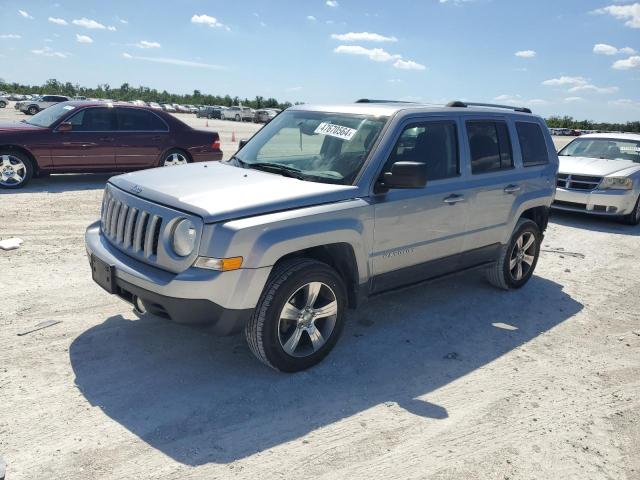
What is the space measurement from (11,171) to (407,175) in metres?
8.51

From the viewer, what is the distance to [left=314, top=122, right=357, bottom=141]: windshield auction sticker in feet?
14.8

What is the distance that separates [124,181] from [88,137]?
7.02 m

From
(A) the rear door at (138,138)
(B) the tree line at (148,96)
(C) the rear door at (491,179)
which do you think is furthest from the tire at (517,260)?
(B) the tree line at (148,96)

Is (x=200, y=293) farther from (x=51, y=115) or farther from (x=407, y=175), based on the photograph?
(x=51, y=115)

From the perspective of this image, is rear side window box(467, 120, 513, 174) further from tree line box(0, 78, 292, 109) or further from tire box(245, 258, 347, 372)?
tree line box(0, 78, 292, 109)

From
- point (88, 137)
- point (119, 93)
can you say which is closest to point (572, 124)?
point (119, 93)

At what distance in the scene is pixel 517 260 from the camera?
6.11m

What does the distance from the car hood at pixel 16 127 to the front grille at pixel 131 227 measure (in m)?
6.85

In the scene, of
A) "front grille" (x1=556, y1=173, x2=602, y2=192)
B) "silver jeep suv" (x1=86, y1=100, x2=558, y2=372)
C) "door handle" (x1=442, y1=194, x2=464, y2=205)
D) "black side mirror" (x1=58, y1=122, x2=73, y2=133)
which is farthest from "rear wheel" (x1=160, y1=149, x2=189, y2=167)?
"door handle" (x1=442, y1=194, x2=464, y2=205)

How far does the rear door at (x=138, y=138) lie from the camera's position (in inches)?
429

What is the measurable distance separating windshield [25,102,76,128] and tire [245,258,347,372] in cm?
836

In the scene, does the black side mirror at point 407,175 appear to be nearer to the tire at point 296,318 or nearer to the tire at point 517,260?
the tire at point 296,318

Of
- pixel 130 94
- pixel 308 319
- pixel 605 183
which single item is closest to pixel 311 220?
pixel 308 319

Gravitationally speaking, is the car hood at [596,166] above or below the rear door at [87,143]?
above
